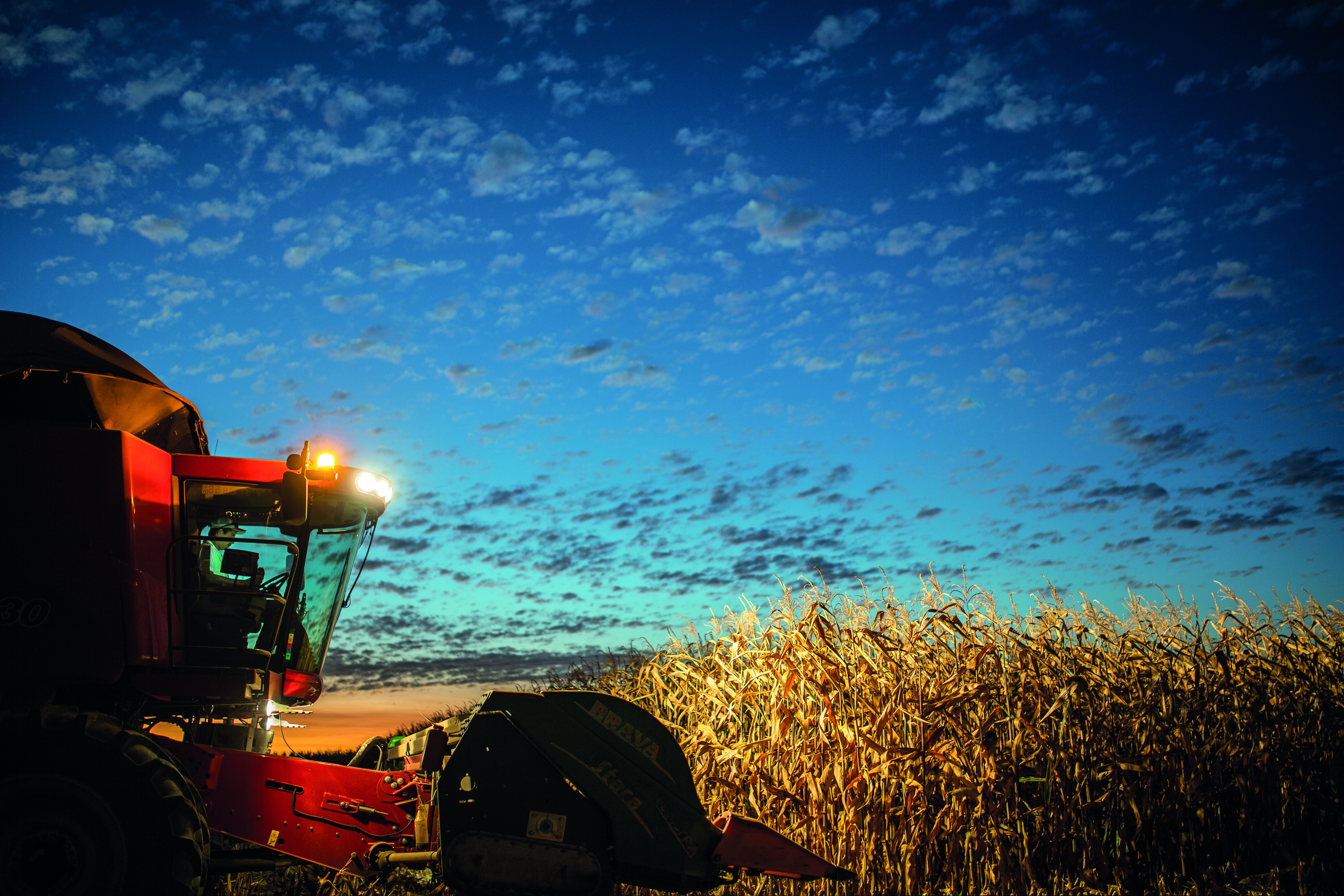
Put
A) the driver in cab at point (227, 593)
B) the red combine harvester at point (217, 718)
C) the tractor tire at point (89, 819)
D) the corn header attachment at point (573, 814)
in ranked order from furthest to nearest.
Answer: the driver in cab at point (227, 593) < the tractor tire at point (89, 819) < the red combine harvester at point (217, 718) < the corn header attachment at point (573, 814)

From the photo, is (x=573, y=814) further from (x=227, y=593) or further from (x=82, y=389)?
(x=82, y=389)

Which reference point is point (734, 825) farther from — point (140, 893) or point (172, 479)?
point (172, 479)

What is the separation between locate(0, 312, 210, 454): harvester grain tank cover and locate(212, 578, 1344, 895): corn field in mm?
3238

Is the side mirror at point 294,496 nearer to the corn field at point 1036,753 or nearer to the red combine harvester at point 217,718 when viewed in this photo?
the red combine harvester at point 217,718

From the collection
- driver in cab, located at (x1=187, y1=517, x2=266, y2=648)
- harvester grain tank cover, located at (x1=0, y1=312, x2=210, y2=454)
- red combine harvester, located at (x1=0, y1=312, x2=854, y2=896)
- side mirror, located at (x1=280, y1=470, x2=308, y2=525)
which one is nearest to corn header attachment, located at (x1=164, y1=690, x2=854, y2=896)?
red combine harvester, located at (x1=0, y1=312, x2=854, y2=896)

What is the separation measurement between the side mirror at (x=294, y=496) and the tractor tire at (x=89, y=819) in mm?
1505

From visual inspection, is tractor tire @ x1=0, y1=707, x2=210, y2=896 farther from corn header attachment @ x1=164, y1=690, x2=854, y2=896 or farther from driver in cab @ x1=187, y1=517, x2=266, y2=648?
driver in cab @ x1=187, y1=517, x2=266, y2=648

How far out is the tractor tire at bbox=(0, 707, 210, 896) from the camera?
3.70 m

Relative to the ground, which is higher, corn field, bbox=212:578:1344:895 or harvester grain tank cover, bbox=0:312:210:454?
harvester grain tank cover, bbox=0:312:210:454

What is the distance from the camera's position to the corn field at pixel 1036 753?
5.32 metres

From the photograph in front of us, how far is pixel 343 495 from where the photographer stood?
18.8ft

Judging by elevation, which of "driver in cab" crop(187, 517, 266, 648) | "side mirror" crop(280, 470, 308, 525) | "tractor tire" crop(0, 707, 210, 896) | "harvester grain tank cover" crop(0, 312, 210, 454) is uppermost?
"harvester grain tank cover" crop(0, 312, 210, 454)

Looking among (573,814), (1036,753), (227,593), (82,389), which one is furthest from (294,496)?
(1036,753)

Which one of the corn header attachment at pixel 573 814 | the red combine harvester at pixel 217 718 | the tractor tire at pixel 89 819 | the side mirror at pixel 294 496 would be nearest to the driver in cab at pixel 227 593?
the red combine harvester at pixel 217 718
